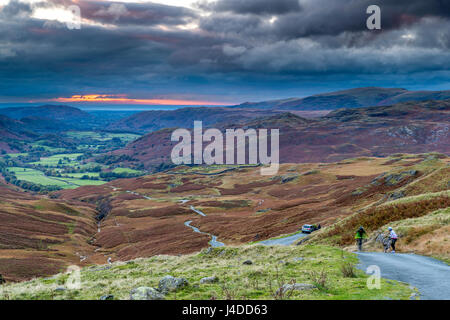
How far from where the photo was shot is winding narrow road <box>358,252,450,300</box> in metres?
16.0

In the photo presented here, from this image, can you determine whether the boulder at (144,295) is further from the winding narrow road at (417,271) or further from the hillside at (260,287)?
the winding narrow road at (417,271)

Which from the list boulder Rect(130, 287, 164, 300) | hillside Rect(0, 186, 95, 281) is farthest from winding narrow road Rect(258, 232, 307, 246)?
boulder Rect(130, 287, 164, 300)

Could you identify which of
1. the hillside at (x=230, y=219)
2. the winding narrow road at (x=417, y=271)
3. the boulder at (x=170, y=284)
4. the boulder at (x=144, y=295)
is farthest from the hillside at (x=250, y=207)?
the boulder at (x=144, y=295)

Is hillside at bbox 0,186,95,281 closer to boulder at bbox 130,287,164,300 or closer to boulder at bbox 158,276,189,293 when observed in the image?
boulder at bbox 158,276,189,293

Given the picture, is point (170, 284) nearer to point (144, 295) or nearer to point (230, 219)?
point (144, 295)

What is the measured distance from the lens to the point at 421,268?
2070 centimetres

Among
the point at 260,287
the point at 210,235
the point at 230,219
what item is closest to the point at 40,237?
the point at 210,235

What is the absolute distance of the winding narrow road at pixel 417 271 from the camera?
1598cm

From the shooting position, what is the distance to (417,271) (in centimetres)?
1994

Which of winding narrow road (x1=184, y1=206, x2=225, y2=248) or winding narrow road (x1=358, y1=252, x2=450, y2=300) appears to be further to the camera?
winding narrow road (x1=184, y1=206, x2=225, y2=248)

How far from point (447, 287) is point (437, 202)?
2672cm
